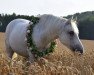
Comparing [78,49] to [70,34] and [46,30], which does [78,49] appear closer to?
[70,34]

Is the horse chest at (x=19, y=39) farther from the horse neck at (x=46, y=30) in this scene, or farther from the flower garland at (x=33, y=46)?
the horse neck at (x=46, y=30)

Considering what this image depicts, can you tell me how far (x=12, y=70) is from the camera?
5.34 m

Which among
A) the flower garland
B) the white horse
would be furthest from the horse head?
the flower garland

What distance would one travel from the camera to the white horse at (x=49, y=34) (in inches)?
343

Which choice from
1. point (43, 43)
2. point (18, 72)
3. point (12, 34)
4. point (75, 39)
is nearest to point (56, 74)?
point (18, 72)

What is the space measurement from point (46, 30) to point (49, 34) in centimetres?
13

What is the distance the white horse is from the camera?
8719 millimetres

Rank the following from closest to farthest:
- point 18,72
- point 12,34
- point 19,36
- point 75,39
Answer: point 18,72 < point 75,39 < point 19,36 < point 12,34

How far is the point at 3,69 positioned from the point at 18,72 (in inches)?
8.9

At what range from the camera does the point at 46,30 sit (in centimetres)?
930

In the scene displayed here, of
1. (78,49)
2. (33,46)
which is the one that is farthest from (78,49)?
(33,46)

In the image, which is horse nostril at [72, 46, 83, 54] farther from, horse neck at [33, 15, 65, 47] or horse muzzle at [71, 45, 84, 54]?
horse neck at [33, 15, 65, 47]

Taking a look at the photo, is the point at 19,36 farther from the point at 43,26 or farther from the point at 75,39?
the point at 75,39

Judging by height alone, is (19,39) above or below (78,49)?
below
